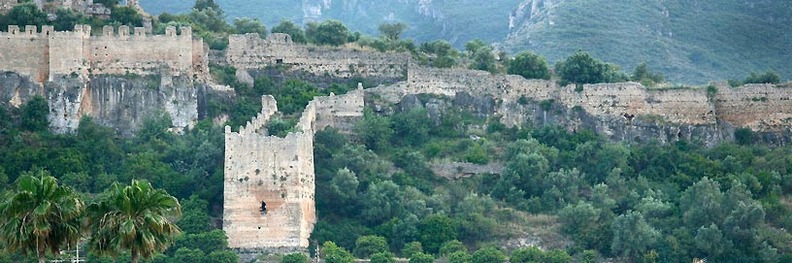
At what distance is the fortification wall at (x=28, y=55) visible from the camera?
83.6m

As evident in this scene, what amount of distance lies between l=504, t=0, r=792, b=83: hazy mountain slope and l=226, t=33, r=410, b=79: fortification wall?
53.2 ft

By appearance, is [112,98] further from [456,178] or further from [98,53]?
[456,178]

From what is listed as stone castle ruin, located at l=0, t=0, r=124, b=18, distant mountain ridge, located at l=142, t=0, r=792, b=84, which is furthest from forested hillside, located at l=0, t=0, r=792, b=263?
distant mountain ridge, located at l=142, t=0, r=792, b=84

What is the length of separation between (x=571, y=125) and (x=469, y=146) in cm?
395

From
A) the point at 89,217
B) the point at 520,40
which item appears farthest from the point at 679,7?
the point at 89,217

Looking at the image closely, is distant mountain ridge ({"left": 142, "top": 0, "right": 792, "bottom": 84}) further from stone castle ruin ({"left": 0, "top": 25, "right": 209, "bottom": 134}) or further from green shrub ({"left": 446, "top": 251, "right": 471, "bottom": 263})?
green shrub ({"left": 446, "top": 251, "right": 471, "bottom": 263})

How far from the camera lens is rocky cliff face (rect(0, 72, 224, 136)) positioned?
83250 millimetres

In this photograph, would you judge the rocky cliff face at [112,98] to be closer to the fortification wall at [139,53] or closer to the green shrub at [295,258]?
the fortification wall at [139,53]

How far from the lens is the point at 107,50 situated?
84375 millimetres

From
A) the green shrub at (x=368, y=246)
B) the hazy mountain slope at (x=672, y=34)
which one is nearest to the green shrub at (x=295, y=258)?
the green shrub at (x=368, y=246)

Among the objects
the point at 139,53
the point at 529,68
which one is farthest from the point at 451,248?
the point at 139,53

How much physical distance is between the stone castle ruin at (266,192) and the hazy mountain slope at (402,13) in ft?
121

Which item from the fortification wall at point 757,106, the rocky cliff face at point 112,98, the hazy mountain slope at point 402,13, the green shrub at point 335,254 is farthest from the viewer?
the hazy mountain slope at point 402,13

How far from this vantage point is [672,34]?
360 ft
